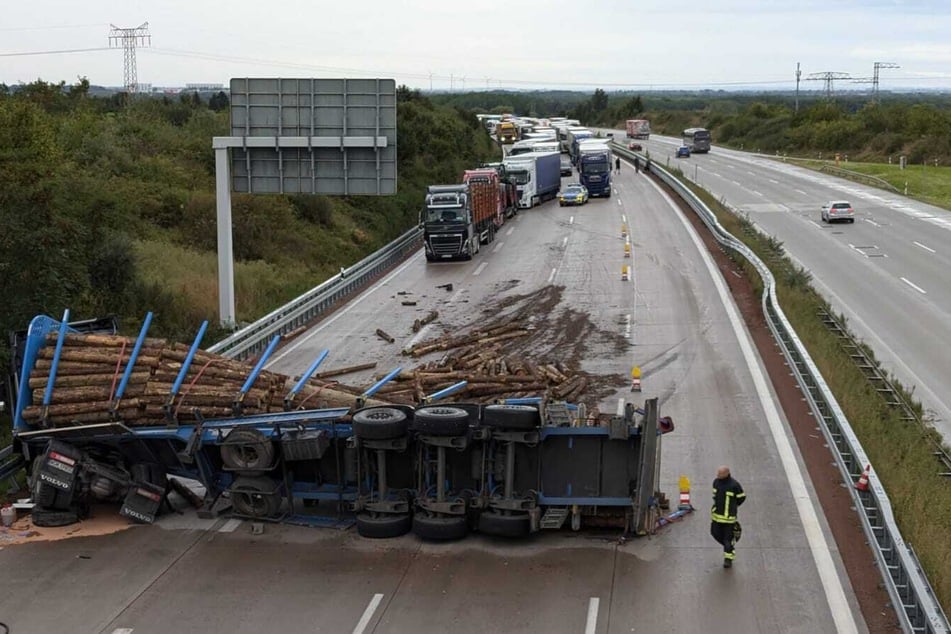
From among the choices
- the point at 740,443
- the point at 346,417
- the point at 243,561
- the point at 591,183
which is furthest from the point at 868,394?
the point at 591,183

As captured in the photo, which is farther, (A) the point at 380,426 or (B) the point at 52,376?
(B) the point at 52,376

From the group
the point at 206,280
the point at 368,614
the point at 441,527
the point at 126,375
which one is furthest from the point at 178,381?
the point at 206,280

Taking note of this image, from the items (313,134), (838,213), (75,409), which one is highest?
(313,134)

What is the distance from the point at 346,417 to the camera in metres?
13.4

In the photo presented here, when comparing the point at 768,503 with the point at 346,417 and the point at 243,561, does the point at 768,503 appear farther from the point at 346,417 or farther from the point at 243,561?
the point at 243,561

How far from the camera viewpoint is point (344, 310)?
98.0 ft

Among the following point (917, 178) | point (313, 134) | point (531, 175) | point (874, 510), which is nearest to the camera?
point (874, 510)

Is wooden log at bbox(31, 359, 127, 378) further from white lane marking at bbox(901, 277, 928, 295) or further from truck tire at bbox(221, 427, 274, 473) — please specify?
white lane marking at bbox(901, 277, 928, 295)

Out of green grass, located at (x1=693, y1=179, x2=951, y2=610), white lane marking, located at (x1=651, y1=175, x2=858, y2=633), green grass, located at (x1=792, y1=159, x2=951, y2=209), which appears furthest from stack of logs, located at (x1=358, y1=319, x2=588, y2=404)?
green grass, located at (x1=792, y1=159, x2=951, y2=209)

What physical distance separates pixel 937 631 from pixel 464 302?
859 inches

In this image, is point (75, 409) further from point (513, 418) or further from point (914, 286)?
point (914, 286)

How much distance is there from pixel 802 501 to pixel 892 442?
4522 mm

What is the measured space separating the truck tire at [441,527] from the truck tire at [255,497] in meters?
2.01

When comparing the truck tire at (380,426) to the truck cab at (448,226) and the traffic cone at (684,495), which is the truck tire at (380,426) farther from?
the truck cab at (448,226)
